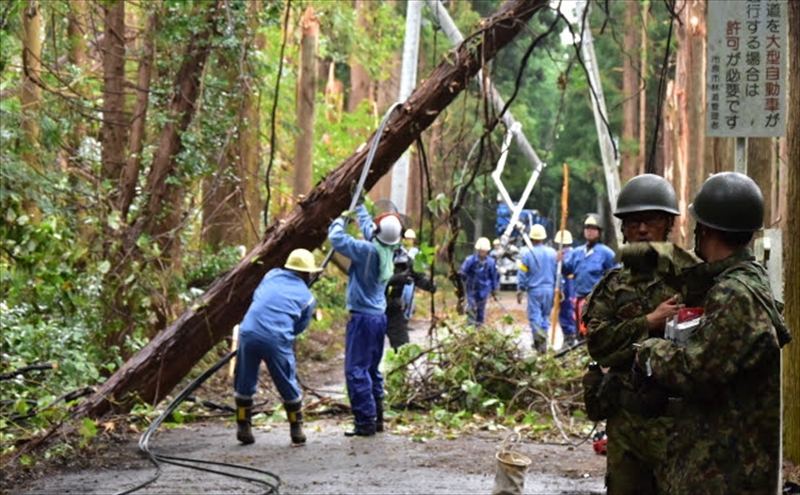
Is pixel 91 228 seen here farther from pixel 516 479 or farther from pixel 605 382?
pixel 605 382

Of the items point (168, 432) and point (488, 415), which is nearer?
point (168, 432)

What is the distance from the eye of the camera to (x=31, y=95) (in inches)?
608

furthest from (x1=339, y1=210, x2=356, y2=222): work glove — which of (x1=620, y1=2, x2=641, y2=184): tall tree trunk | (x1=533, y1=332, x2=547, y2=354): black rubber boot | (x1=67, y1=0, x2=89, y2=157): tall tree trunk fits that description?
(x1=620, y1=2, x2=641, y2=184): tall tree trunk

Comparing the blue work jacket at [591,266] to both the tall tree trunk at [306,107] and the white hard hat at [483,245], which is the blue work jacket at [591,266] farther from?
the tall tree trunk at [306,107]

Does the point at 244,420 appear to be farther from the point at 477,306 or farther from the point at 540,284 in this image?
the point at 540,284

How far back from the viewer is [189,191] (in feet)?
54.6

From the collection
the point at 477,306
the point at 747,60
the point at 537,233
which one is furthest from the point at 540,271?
the point at 747,60

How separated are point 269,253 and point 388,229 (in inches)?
53.5

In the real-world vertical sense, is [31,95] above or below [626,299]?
above

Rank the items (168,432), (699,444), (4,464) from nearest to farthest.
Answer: (699,444)
(4,464)
(168,432)

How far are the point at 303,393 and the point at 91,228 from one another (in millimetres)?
3300

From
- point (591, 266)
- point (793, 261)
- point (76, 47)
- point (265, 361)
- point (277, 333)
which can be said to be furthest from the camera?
point (591, 266)

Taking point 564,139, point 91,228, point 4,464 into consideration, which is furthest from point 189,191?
point 564,139

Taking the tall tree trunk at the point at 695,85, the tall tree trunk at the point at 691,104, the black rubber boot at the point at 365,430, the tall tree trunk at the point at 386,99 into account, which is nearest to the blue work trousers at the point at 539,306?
the tall tree trunk at the point at 691,104
